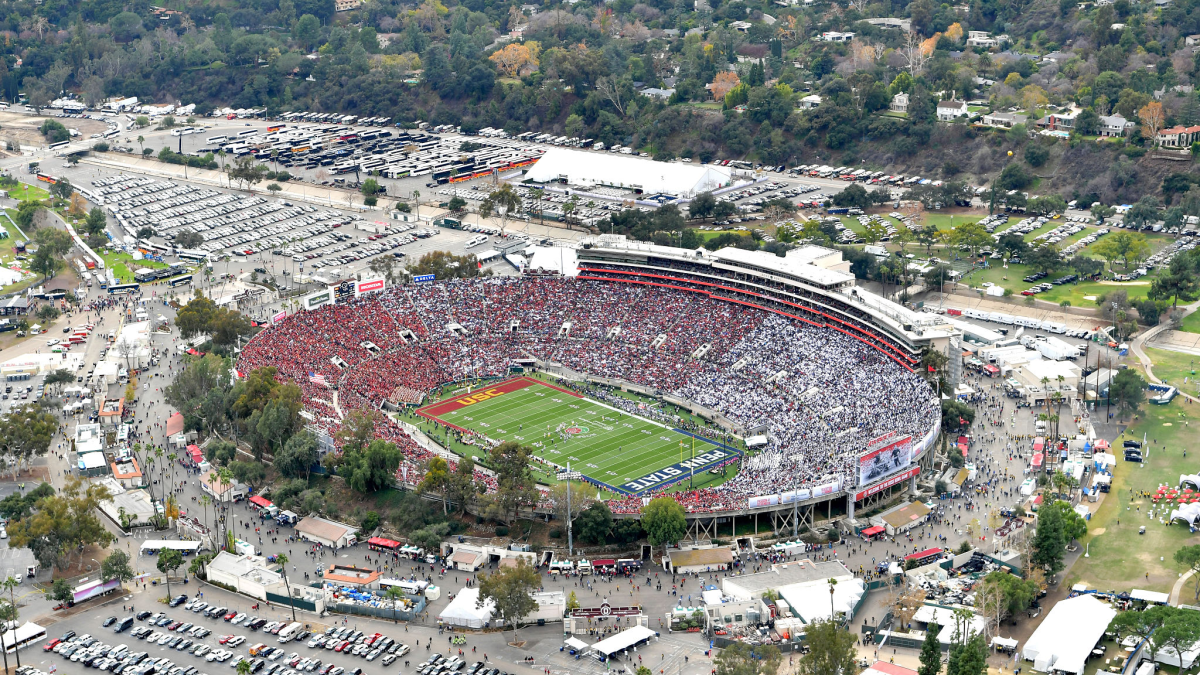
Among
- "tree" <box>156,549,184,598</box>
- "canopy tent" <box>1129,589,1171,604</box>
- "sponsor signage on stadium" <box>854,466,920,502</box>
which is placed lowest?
"canopy tent" <box>1129,589,1171,604</box>

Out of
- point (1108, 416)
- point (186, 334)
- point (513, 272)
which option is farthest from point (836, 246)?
point (186, 334)

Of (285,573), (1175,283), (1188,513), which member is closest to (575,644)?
(285,573)

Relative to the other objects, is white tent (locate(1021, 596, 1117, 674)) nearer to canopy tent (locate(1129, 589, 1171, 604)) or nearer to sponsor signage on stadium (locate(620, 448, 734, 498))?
canopy tent (locate(1129, 589, 1171, 604))

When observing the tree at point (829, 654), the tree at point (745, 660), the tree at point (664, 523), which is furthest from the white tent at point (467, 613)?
the tree at point (829, 654)

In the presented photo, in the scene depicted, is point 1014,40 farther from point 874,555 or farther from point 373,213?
point 874,555

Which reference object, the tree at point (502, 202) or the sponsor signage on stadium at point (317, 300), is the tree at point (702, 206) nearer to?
the tree at point (502, 202)

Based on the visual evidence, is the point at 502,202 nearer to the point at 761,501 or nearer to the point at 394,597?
the point at 761,501

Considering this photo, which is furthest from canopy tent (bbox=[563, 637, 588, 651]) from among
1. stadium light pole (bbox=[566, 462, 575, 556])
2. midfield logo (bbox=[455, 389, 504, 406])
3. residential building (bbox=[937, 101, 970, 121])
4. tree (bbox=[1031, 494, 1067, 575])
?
residential building (bbox=[937, 101, 970, 121])
